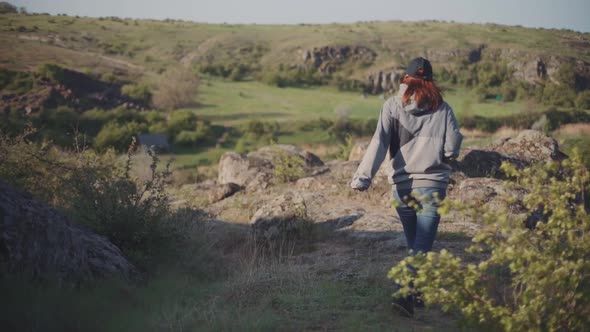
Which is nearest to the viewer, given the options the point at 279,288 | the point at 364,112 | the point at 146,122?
the point at 279,288

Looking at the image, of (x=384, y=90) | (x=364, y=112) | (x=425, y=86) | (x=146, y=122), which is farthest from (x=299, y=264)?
(x=384, y=90)

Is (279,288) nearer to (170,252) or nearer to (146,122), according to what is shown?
(170,252)

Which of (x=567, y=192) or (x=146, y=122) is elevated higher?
(x=567, y=192)

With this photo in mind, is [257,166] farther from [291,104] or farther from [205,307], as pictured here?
[291,104]

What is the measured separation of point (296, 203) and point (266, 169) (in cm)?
679

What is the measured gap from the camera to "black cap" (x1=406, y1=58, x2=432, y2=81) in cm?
438

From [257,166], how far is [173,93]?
142ft

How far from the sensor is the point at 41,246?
4.66 m

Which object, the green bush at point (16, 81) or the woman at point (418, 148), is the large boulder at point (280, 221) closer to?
the woman at point (418, 148)

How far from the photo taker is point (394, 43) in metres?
91.9

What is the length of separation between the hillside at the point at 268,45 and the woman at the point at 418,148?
26722 mm

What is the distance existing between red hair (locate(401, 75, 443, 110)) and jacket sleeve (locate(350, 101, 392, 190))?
234mm

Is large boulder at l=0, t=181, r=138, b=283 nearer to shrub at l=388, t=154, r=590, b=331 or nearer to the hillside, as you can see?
shrub at l=388, t=154, r=590, b=331

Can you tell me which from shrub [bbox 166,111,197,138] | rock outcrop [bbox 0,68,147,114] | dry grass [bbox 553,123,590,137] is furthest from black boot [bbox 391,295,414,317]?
shrub [bbox 166,111,197,138]
